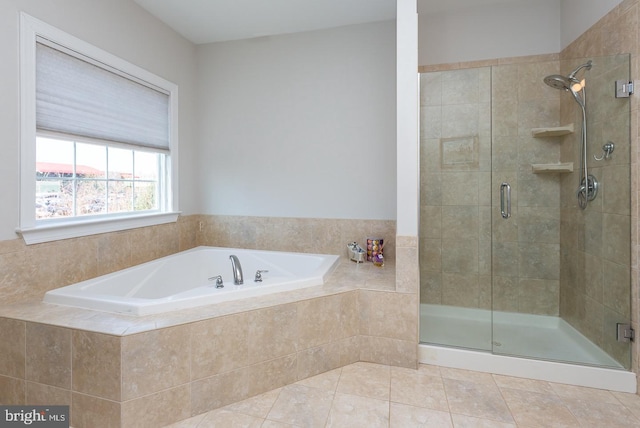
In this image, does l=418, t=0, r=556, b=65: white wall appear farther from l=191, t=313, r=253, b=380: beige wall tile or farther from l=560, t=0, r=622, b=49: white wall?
l=191, t=313, r=253, b=380: beige wall tile

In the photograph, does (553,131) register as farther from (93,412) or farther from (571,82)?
(93,412)

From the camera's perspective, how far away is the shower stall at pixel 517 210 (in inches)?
80.6

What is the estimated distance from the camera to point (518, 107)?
7.64 ft

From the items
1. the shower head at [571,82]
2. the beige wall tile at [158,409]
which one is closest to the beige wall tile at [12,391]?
the beige wall tile at [158,409]

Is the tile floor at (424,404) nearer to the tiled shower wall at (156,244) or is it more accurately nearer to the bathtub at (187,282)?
the bathtub at (187,282)

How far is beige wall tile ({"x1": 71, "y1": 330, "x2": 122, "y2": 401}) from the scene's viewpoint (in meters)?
1.42

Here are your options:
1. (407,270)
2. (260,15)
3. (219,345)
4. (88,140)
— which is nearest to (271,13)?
(260,15)

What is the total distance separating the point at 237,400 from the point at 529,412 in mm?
1473

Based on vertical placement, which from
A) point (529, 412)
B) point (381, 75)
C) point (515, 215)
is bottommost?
point (529, 412)

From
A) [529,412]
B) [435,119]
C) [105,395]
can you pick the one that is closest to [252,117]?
[435,119]

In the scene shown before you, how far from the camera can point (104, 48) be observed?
7.52 ft

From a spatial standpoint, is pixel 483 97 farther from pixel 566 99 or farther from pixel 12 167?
pixel 12 167

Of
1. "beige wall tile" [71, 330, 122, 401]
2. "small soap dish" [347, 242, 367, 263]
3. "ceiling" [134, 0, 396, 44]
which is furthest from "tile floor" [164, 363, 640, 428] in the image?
"ceiling" [134, 0, 396, 44]

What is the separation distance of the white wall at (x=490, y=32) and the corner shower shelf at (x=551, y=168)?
40.3 inches
